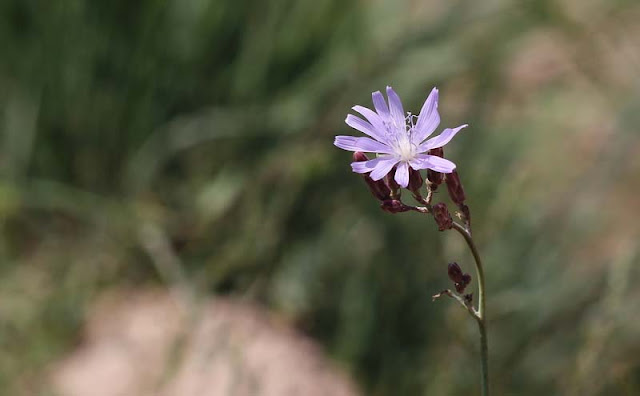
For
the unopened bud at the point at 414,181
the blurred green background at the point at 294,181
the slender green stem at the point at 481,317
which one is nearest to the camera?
the slender green stem at the point at 481,317

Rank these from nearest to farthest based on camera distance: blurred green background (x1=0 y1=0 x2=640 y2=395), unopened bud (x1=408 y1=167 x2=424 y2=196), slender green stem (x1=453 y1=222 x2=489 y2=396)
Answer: slender green stem (x1=453 y1=222 x2=489 y2=396) < unopened bud (x1=408 y1=167 x2=424 y2=196) < blurred green background (x1=0 y1=0 x2=640 y2=395)

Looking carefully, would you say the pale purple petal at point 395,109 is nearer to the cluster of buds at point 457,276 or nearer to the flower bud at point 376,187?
the flower bud at point 376,187

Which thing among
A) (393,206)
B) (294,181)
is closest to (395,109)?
(393,206)

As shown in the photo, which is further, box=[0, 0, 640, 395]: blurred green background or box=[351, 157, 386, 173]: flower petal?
box=[0, 0, 640, 395]: blurred green background

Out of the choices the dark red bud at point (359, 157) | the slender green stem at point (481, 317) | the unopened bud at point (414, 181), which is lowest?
the slender green stem at point (481, 317)

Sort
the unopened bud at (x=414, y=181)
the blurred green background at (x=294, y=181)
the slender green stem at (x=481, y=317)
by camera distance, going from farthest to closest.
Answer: the blurred green background at (x=294, y=181) < the unopened bud at (x=414, y=181) < the slender green stem at (x=481, y=317)

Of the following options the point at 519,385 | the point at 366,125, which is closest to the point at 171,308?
the point at 519,385

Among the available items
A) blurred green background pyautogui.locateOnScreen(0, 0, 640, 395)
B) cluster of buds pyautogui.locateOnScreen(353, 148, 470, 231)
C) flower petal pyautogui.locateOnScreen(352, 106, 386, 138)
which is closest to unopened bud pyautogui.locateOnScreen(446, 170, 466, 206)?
cluster of buds pyautogui.locateOnScreen(353, 148, 470, 231)

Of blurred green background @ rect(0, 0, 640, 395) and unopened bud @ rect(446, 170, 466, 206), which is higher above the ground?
blurred green background @ rect(0, 0, 640, 395)

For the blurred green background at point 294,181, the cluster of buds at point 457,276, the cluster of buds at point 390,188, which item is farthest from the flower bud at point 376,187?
the blurred green background at point 294,181

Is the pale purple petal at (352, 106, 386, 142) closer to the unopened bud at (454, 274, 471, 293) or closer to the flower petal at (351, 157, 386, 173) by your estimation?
the flower petal at (351, 157, 386, 173)
